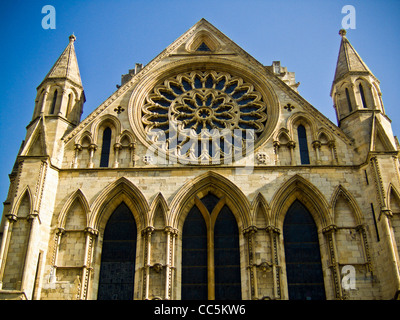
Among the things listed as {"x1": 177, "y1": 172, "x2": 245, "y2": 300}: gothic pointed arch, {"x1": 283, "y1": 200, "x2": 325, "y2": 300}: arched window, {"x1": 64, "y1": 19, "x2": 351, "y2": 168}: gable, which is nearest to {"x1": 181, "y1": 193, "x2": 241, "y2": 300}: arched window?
{"x1": 177, "y1": 172, "x2": 245, "y2": 300}: gothic pointed arch

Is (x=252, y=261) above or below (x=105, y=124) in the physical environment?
below

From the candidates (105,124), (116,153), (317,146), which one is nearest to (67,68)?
(105,124)

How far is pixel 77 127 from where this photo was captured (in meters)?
21.6

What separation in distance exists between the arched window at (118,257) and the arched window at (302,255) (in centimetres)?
472

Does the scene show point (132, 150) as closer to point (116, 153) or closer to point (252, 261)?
point (116, 153)

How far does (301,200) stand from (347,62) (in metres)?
6.11

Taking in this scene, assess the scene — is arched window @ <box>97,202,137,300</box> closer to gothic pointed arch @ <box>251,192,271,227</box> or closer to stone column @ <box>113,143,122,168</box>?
stone column @ <box>113,143,122,168</box>

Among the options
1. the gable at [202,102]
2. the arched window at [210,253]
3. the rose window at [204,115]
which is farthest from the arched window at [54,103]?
the arched window at [210,253]

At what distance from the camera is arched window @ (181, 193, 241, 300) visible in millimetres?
18422

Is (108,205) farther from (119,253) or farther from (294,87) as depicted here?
(294,87)

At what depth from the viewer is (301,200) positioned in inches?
787

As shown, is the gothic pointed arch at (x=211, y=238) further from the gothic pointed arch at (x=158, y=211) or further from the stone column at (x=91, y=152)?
the stone column at (x=91, y=152)
